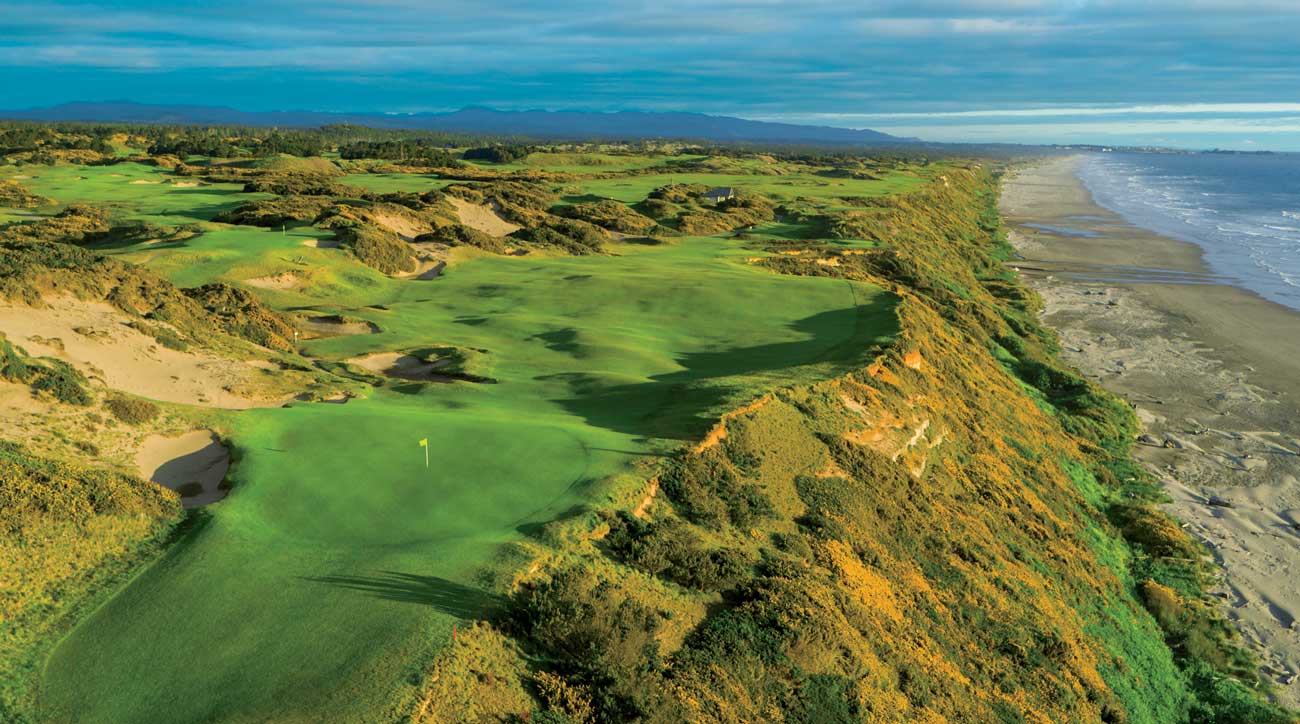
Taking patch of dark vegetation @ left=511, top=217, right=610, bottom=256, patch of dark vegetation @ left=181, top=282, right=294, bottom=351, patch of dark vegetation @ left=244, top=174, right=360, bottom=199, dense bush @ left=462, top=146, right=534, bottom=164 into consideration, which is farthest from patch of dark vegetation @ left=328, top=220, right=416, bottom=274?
dense bush @ left=462, top=146, right=534, bottom=164

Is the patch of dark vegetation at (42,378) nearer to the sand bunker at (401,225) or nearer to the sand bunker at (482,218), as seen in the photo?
the sand bunker at (401,225)

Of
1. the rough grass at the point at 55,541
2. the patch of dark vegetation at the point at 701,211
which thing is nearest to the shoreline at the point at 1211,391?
the patch of dark vegetation at the point at 701,211

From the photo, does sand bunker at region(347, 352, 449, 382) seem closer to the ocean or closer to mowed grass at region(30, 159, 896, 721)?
mowed grass at region(30, 159, 896, 721)

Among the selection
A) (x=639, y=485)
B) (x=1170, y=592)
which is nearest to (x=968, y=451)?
(x=1170, y=592)

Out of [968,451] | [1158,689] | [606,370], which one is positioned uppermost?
[606,370]

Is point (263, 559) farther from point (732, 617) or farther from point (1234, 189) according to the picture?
point (1234, 189)
